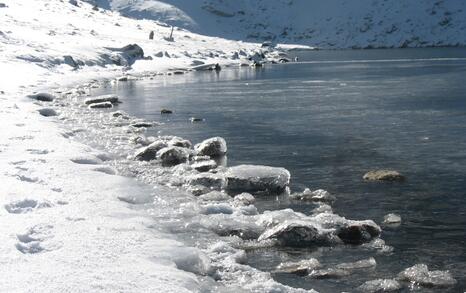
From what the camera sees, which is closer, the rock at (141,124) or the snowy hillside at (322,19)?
the rock at (141,124)

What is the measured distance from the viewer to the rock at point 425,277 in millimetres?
8352

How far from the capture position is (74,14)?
93.2 meters

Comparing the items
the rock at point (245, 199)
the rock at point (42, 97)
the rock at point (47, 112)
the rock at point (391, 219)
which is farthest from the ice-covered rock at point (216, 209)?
the rock at point (42, 97)

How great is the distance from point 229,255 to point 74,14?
90.1 m

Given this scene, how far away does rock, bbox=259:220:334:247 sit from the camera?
1023cm

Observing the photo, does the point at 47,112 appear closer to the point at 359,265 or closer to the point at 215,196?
the point at 215,196

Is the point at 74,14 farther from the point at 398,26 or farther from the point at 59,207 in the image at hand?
the point at 59,207

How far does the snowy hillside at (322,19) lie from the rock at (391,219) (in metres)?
117

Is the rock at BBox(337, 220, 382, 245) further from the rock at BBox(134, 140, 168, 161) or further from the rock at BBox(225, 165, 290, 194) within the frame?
the rock at BBox(134, 140, 168, 161)

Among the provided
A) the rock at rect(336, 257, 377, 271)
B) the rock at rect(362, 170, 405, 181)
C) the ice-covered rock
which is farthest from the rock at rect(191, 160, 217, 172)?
the rock at rect(336, 257, 377, 271)

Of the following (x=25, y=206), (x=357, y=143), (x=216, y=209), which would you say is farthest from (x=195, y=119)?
(x=25, y=206)

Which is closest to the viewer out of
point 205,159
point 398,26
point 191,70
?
point 205,159

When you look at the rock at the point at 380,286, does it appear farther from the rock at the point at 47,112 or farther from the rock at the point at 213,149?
the rock at the point at 47,112

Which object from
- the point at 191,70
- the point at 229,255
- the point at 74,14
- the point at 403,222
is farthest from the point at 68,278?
the point at 74,14
